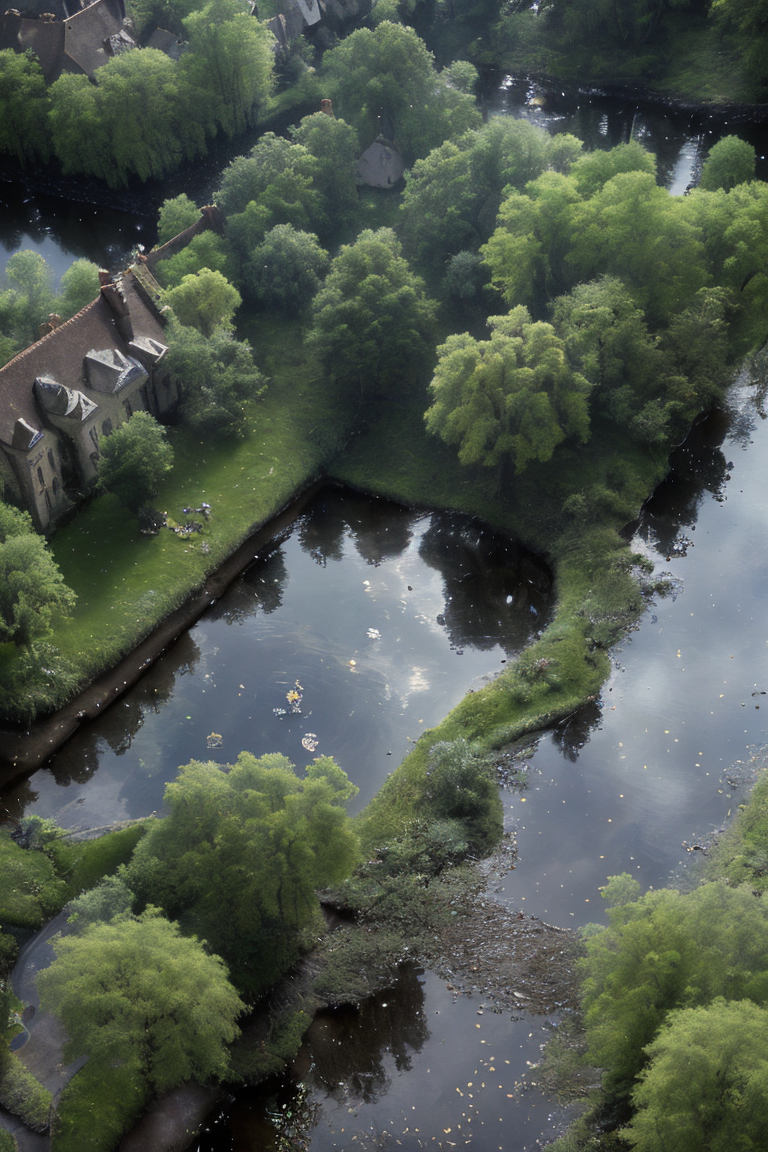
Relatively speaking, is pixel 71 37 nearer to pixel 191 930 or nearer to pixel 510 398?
pixel 510 398

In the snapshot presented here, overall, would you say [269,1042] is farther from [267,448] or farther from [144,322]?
[144,322]

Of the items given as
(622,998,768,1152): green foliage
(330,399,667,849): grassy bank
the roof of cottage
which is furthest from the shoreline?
(622,998,768,1152): green foliage

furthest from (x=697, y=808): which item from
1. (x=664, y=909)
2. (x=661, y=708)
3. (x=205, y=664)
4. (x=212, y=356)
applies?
(x=212, y=356)

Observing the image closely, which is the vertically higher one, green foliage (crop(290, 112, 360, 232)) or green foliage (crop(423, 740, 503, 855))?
green foliage (crop(290, 112, 360, 232))

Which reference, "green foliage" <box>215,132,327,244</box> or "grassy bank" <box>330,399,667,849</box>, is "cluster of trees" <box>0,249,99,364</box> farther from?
"grassy bank" <box>330,399,667,849</box>

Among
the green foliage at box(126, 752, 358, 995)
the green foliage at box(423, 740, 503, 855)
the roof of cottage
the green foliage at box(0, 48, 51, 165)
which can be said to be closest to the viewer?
the green foliage at box(126, 752, 358, 995)

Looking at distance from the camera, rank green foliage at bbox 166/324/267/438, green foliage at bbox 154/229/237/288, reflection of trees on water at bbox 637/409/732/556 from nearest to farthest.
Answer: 1. reflection of trees on water at bbox 637/409/732/556
2. green foliage at bbox 166/324/267/438
3. green foliage at bbox 154/229/237/288
